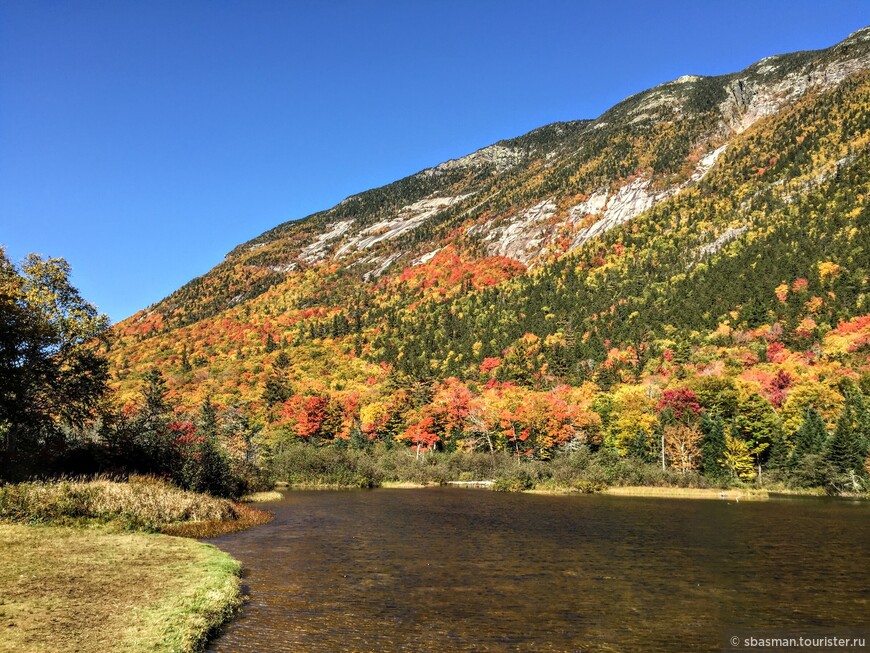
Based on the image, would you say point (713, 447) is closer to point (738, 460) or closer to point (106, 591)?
point (738, 460)

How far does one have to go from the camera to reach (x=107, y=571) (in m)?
19.5

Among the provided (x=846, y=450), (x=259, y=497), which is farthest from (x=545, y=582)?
(x=846, y=450)

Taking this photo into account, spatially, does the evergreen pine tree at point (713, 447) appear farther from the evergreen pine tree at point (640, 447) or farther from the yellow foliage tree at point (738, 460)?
the evergreen pine tree at point (640, 447)

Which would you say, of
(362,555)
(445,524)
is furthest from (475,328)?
(362,555)

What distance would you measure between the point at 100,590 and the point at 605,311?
142 m

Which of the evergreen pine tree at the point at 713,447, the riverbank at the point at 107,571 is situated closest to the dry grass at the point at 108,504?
the riverbank at the point at 107,571

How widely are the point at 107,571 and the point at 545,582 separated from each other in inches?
671

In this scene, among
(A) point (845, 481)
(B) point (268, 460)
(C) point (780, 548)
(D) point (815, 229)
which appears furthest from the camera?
(D) point (815, 229)

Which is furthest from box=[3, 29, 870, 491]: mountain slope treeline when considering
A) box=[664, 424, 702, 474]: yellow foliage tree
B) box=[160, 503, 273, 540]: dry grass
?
box=[160, 503, 273, 540]: dry grass

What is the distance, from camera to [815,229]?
5192 inches

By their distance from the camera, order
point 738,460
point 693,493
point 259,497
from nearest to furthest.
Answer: point 259,497 → point 693,493 → point 738,460

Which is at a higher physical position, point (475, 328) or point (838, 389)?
point (475, 328)

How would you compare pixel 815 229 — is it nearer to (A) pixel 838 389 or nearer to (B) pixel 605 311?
(B) pixel 605 311

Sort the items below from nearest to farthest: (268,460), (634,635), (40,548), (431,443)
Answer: (634,635)
(40,548)
(268,460)
(431,443)
